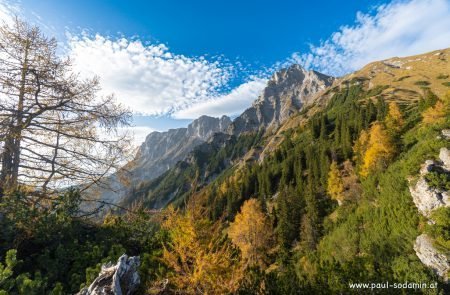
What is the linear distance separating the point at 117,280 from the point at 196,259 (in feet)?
14.4

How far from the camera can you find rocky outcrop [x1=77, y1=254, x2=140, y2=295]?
4496mm

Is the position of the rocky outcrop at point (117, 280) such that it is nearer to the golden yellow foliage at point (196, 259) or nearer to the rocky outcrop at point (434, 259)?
the golden yellow foliage at point (196, 259)

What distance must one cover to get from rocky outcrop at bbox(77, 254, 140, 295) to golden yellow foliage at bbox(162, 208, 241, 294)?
229cm

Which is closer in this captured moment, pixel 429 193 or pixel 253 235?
pixel 429 193

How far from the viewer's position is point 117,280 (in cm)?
464

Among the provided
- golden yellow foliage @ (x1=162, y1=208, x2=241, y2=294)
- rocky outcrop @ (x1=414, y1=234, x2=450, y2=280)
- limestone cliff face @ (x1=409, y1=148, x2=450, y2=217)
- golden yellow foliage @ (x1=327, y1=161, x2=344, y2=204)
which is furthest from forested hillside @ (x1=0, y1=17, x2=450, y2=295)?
limestone cliff face @ (x1=409, y1=148, x2=450, y2=217)

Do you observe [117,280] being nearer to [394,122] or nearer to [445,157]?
[445,157]

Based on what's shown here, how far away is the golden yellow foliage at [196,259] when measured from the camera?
7.79 meters

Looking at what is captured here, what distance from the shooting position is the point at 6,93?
23.8ft

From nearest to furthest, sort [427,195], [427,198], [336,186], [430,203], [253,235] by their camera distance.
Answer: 1. [430,203]
2. [427,198]
3. [427,195]
4. [253,235]
5. [336,186]

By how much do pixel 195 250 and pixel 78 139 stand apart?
5.51 m

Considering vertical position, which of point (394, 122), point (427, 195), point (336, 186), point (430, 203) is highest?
point (394, 122)

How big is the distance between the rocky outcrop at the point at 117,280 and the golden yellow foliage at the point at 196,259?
90.2 inches

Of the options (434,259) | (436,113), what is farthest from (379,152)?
(434,259)
